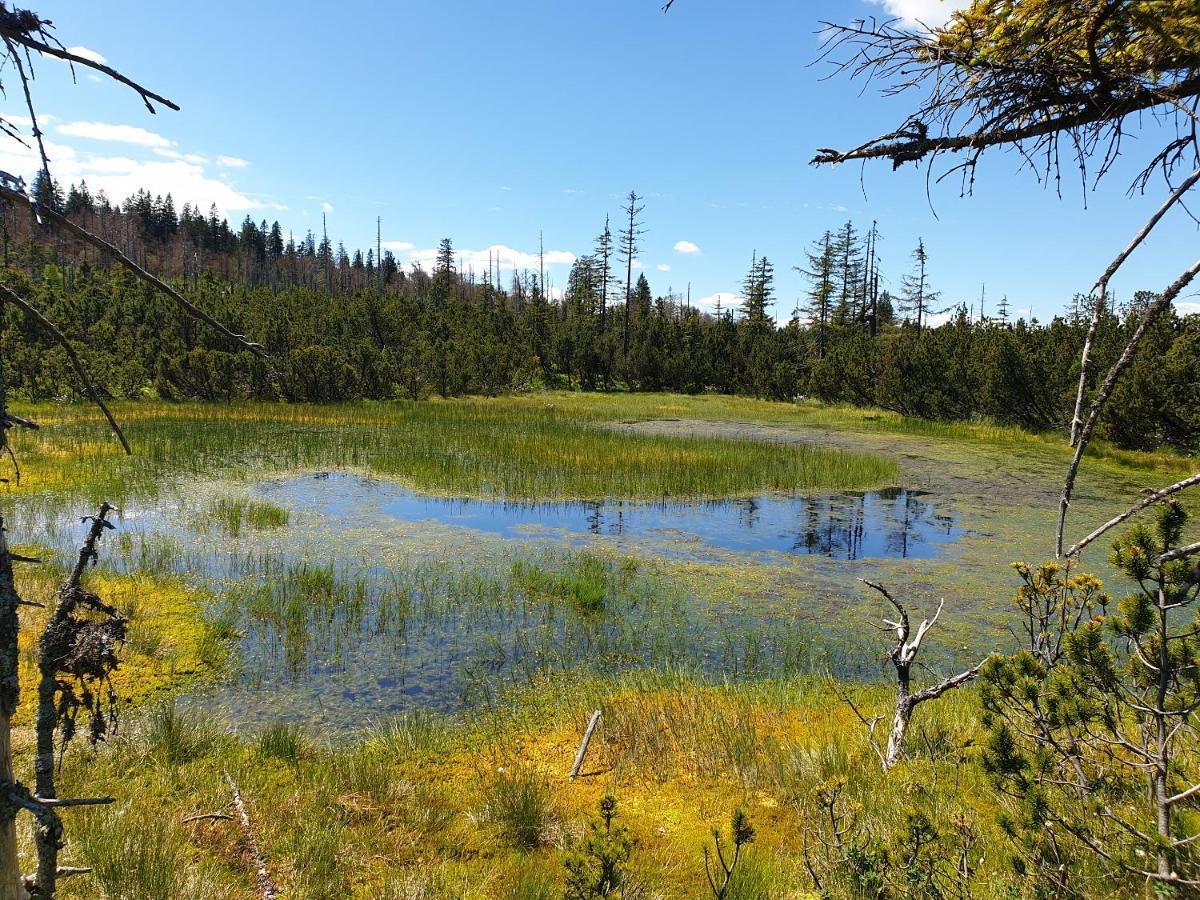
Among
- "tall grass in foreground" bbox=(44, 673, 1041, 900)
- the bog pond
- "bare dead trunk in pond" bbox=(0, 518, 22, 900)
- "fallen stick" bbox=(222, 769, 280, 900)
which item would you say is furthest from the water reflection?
"bare dead trunk in pond" bbox=(0, 518, 22, 900)

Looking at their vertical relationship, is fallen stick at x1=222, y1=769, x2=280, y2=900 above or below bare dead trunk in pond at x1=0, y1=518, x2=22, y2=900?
below

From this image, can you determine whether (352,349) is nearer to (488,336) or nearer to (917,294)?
(488,336)

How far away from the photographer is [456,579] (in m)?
8.87

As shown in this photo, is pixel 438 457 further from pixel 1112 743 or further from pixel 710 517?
pixel 1112 743

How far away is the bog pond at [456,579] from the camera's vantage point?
20.6ft

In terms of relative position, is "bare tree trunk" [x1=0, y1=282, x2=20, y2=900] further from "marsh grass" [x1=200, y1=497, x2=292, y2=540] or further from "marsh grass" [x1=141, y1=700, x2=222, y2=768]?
"marsh grass" [x1=200, y1=497, x2=292, y2=540]

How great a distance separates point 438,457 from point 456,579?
9.10 meters

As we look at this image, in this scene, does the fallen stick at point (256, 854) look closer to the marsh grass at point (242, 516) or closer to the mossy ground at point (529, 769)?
the mossy ground at point (529, 769)

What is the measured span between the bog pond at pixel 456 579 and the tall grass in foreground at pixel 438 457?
119cm

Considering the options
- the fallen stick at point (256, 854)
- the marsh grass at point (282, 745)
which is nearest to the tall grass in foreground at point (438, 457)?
the marsh grass at point (282, 745)

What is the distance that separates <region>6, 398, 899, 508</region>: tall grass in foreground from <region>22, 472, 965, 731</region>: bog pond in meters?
1.19

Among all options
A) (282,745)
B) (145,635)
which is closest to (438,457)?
(145,635)

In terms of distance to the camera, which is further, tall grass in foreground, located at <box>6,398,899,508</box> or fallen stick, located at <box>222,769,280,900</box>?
tall grass in foreground, located at <box>6,398,899,508</box>

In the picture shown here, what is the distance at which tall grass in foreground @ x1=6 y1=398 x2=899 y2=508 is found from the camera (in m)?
14.5
